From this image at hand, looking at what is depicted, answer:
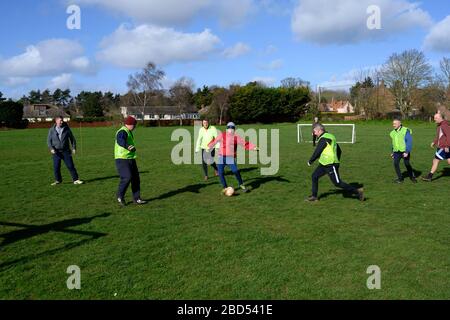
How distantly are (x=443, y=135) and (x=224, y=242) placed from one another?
8097mm

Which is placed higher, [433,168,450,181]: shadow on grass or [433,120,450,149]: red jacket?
[433,120,450,149]: red jacket

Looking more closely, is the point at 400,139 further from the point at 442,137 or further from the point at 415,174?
the point at 415,174

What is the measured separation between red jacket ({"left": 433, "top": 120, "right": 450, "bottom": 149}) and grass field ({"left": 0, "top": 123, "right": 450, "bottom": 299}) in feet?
3.77

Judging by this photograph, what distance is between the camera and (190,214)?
27.2 ft

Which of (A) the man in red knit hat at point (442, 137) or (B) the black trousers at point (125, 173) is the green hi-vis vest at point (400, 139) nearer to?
(A) the man in red knit hat at point (442, 137)

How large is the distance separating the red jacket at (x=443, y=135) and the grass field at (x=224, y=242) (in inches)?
45.2

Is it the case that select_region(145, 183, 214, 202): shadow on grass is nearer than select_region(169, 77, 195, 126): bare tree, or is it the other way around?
select_region(145, 183, 214, 202): shadow on grass

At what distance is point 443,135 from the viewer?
1135 centimetres

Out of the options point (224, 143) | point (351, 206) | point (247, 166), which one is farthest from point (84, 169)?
point (351, 206)

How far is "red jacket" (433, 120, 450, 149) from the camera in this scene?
11141 mm

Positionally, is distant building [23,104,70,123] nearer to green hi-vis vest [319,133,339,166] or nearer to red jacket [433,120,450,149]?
red jacket [433,120,450,149]

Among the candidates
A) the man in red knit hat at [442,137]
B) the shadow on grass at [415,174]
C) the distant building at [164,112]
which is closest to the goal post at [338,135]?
the shadow on grass at [415,174]

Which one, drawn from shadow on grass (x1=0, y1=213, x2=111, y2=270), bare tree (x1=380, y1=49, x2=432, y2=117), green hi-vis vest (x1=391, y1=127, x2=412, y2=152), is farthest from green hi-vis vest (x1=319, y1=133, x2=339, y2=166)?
bare tree (x1=380, y1=49, x2=432, y2=117)
